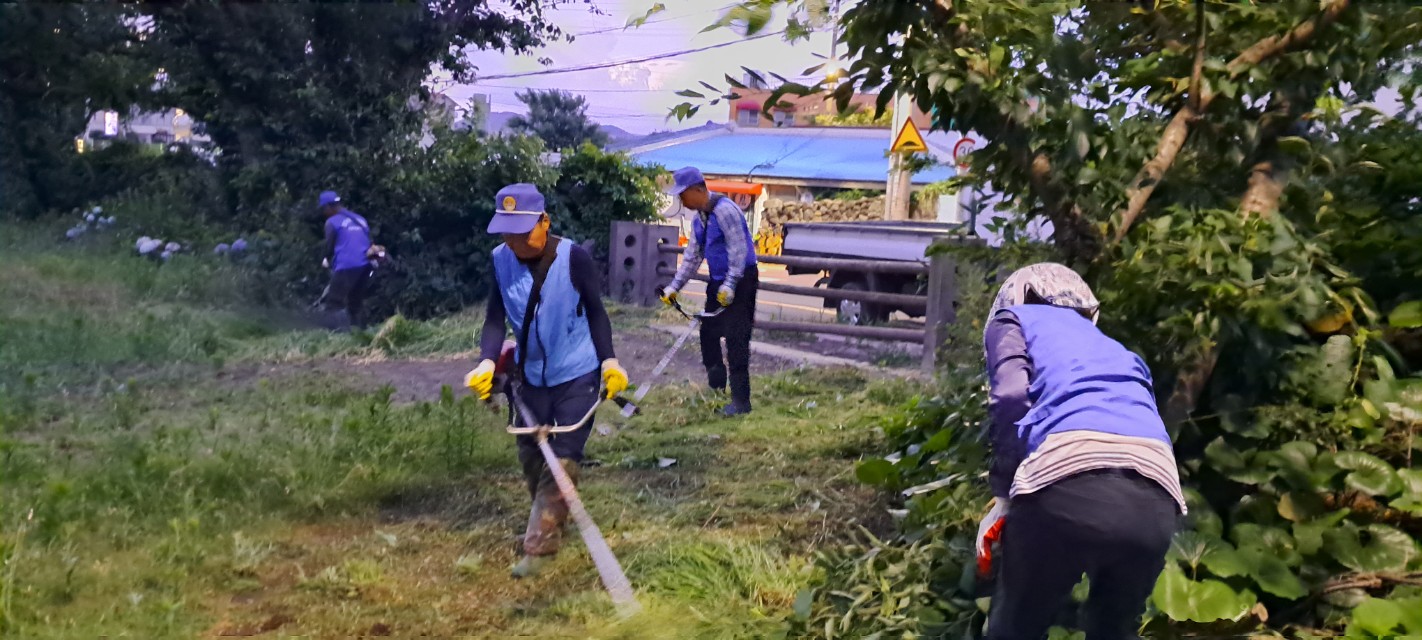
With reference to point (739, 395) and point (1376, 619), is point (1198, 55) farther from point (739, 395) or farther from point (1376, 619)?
point (739, 395)

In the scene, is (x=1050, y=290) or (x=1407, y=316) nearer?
(x=1050, y=290)

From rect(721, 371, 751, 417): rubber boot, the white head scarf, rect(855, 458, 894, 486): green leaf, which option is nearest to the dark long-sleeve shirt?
rect(855, 458, 894, 486): green leaf

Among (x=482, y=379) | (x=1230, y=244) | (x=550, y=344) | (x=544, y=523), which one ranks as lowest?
(x=544, y=523)

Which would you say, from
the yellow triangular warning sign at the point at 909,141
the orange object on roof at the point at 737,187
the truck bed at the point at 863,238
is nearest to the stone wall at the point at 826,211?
the truck bed at the point at 863,238

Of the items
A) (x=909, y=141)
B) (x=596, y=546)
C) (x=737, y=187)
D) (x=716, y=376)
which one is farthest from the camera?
(x=737, y=187)

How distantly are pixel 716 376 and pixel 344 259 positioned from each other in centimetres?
255

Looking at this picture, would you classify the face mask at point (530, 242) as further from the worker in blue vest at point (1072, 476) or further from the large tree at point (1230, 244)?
the worker in blue vest at point (1072, 476)

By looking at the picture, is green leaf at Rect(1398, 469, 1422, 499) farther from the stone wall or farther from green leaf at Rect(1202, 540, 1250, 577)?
the stone wall

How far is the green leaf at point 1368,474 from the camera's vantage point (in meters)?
3.44

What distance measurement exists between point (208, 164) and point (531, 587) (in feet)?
13.4

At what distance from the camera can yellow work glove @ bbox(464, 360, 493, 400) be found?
4.20 meters

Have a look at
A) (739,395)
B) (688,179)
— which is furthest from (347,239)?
(739,395)

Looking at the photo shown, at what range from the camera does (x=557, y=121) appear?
719 centimetres

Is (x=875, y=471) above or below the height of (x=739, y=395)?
above
